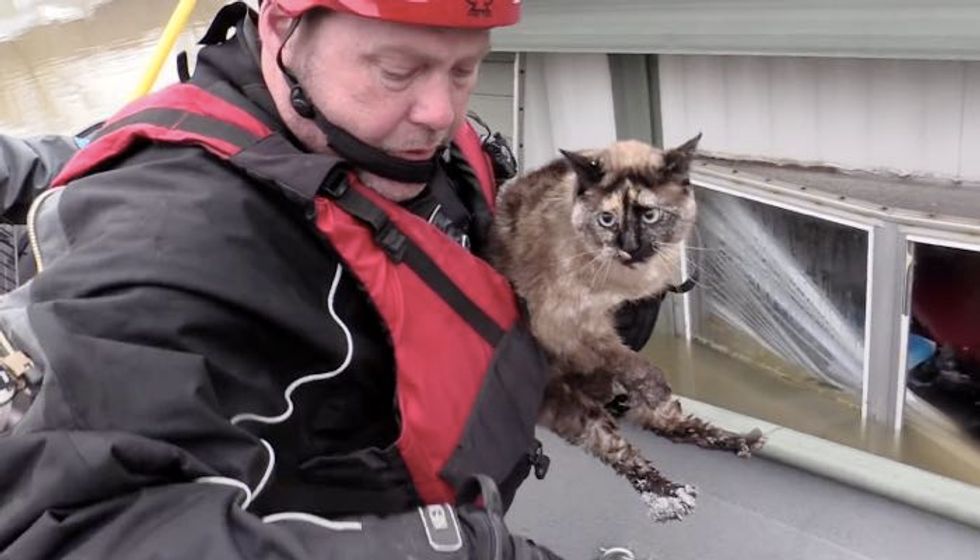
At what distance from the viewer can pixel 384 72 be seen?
172cm

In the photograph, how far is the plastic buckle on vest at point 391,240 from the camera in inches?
70.2

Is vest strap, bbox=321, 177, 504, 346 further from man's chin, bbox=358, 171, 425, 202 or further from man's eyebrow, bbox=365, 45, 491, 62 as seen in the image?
man's eyebrow, bbox=365, 45, 491, 62

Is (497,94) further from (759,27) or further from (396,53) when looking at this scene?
(396,53)

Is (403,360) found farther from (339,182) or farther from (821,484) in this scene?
(821,484)

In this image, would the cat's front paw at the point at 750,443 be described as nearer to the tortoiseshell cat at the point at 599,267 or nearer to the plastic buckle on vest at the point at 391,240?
the tortoiseshell cat at the point at 599,267

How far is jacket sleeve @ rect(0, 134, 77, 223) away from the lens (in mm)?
3107

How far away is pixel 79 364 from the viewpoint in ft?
4.33

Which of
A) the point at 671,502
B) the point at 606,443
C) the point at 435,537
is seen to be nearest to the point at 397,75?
the point at 435,537

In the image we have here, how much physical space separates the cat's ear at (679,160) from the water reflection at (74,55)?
744 cm

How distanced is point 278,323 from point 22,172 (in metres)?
2.00

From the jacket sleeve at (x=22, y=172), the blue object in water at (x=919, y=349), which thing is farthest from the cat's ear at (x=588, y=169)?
the jacket sleeve at (x=22, y=172)

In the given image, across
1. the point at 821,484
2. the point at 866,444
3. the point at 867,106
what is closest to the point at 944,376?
the point at 866,444

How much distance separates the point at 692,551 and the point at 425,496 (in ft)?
4.02

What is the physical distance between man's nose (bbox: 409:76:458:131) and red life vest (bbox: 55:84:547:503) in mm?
176
